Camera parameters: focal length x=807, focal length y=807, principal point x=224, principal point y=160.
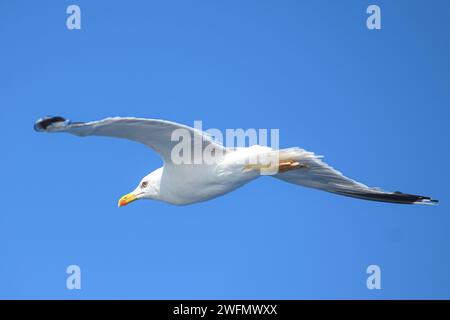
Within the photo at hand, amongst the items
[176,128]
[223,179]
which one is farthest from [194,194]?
[176,128]

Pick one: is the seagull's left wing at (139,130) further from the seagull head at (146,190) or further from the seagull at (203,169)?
the seagull head at (146,190)

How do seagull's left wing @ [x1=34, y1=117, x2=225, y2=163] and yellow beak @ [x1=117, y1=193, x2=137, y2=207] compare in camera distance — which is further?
yellow beak @ [x1=117, y1=193, x2=137, y2=207]

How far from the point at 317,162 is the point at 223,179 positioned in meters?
1.21

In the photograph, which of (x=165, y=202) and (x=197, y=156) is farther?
(x=165, y=202)

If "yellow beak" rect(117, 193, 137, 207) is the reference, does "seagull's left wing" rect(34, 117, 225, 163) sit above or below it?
above

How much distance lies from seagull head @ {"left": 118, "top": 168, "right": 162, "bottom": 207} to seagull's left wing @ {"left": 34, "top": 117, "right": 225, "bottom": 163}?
499 mm

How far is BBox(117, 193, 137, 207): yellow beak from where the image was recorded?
10704 mm

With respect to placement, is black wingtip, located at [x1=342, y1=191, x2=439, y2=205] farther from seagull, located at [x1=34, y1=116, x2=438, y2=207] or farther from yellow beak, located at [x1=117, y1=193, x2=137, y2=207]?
yellow beak, located at [x1=117, y1=193, x2=137, y2=207]

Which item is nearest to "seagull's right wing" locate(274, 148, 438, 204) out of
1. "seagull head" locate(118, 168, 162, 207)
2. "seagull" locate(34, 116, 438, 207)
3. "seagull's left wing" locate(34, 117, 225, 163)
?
"seagull" locate(34, 116, 438, 207)

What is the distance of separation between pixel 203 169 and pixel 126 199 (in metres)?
1.64

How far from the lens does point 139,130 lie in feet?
29.1

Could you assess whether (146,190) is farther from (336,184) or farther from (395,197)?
(395,197)

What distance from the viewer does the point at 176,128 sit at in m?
8.91

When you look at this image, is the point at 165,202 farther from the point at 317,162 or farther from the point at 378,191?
the point at 378,191
